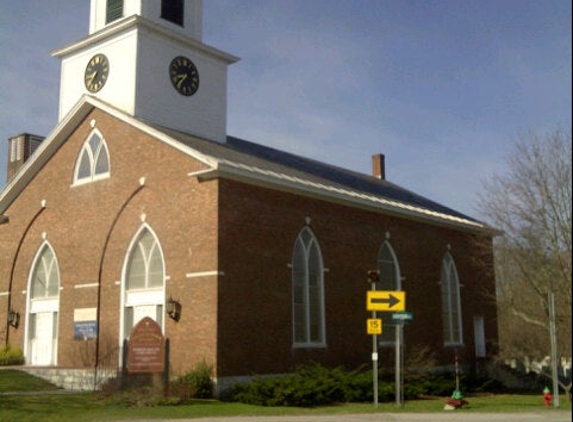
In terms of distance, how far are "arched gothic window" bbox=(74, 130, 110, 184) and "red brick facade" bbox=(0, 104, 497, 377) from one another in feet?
1.10

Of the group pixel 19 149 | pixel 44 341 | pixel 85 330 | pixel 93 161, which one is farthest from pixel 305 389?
pixel 19 149

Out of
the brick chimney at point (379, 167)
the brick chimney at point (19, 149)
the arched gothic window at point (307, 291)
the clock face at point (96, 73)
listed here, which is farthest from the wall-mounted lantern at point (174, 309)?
the brick chimney at point (379, 167)

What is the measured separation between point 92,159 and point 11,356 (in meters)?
8.48

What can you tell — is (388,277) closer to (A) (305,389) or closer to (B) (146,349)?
(A) (305,389)

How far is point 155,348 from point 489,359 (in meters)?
20.1

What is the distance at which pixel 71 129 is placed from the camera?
30.0 meters

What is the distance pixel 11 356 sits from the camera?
28984 mm

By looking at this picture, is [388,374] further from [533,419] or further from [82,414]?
[82,414]

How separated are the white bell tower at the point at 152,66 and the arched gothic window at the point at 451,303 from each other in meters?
12.8

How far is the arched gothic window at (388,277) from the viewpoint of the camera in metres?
31.0

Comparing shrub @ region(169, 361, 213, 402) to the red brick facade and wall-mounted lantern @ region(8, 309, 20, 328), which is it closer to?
the red brick facade

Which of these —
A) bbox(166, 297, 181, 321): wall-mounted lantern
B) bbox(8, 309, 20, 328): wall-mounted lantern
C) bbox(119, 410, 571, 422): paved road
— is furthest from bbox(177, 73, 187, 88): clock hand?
bbox(119, 410, 571, 422): paved road

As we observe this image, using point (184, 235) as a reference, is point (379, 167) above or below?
above

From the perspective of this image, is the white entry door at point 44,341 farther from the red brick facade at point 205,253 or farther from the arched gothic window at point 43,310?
the red brick facade at point 205,253
